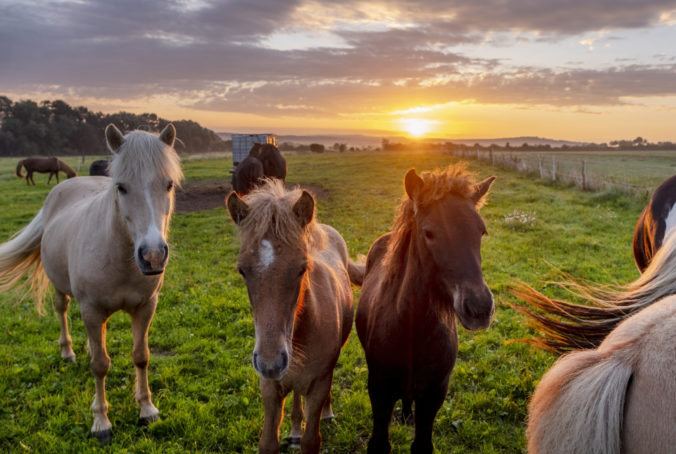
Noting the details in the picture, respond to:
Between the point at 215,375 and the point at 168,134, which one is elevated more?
the point at 168,134

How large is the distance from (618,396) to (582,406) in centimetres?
12

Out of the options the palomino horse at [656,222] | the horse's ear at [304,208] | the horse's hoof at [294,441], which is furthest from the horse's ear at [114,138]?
the palomino horse at [656,222]

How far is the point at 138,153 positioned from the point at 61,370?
10.9 ft

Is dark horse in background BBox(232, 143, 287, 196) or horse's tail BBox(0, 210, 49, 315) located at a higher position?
dark horse in background BBox(232, 143, 287, 196)

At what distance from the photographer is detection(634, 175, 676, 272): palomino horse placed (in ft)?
15.1

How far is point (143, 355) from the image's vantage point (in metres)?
4.13

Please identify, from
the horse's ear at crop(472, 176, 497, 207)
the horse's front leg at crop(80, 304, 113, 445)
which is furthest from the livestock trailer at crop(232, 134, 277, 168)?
the horse's ear at crop(472, 176, 497, 207)

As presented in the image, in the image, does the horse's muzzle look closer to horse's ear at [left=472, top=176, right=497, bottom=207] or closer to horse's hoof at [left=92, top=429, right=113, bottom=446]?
horse's hoof at [left=92, top=429, right=113, bottom=446]

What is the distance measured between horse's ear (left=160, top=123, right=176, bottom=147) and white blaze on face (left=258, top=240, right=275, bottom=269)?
195 cm

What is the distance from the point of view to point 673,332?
1355 mm

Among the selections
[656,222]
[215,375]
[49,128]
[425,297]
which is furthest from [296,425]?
[49,128]

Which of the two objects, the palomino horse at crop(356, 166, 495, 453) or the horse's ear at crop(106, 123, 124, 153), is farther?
the horse's ear at crop(106, 123, 124, 153)

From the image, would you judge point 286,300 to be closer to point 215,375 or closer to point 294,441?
point 294,441

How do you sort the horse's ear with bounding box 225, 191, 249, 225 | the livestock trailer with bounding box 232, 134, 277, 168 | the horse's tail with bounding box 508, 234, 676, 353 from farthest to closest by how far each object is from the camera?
1. the livestock trailer with bounding box 232, 134, 277, 168
2. the horse's ear with bounding box 225, 191, 249, 225
3. the horse's tail with bounding box 508, 234, 676, 353
